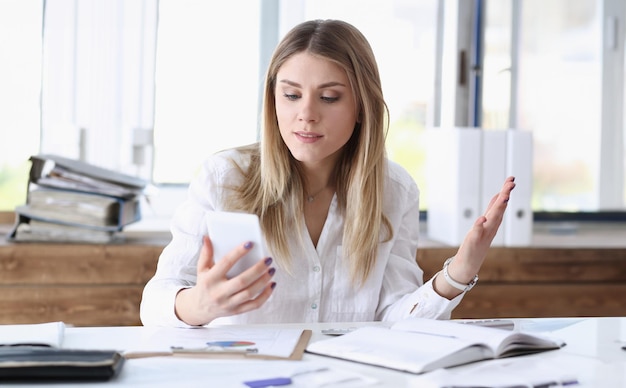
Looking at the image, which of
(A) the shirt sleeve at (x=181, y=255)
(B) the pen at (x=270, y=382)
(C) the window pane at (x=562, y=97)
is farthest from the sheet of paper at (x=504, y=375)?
(C) the window pane at (x=562, y=97)

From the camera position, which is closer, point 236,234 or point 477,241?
point 236,234

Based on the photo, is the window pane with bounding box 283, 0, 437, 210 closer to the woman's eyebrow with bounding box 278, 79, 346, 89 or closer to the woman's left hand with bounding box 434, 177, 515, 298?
the woman's eyebrow with bounding box 278, 79, 346, 89

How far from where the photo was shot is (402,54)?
126 inches

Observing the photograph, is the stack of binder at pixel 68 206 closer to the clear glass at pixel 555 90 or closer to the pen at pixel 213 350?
the pen at pixel 213 350

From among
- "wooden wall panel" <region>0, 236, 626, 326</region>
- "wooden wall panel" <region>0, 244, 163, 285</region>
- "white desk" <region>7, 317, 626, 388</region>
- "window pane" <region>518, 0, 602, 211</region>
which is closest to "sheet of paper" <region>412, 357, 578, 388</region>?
"white desk" <region>7, 317, 626, 388</region>

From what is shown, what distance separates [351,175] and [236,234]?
713 mm

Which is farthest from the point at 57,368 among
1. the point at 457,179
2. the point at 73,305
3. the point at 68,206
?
the point at 457,179

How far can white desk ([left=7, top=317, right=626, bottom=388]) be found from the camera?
1.23m

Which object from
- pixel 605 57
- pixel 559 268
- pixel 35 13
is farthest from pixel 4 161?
pixel 605 57

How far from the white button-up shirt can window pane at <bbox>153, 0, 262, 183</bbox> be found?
3.42ft

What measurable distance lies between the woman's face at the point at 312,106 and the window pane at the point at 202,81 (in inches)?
44.8

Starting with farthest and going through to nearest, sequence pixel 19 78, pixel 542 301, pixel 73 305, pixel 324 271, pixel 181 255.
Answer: pixel 19 78 < pixel 542 301 < pixel 73 305 < pixel 324 271 < pixel 181 255

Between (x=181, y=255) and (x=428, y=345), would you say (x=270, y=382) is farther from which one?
(x=181, y=255)

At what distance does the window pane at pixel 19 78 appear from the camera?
9.61 ft
